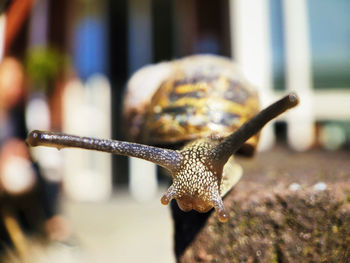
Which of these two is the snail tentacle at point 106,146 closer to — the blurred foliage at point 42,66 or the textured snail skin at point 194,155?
the textured snail skin at point 194,155

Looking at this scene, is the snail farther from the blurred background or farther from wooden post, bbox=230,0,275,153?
wooden post, bbox=230,0,275,153

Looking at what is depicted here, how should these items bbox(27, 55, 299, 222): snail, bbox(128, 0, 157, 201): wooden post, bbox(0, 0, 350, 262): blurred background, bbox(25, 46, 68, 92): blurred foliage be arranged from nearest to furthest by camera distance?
bbox(27, 55, 299, 222): snail, bbox(0, 0, 350, 262): blurred background, bbox(25, 46, 68, 92): blurred foliage, bbox(128, 0, 157, 201): wooden post

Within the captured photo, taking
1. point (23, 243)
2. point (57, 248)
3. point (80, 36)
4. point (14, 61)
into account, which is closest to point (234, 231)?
point (23, 243)

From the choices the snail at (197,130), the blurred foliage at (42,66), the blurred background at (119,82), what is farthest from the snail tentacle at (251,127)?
the blurred foliage at (42,66)

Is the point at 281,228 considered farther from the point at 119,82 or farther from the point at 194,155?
the point at 119,82

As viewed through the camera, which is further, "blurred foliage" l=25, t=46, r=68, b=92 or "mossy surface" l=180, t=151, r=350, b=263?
"blurred foliage" l=25, t=46, r=68, b=92

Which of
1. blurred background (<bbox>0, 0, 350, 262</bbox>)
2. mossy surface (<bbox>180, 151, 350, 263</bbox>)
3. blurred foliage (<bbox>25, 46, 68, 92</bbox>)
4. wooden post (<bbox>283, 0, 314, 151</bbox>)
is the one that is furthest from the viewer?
blurred foliage (<bbox>25, 46, 68, 92</bbox>)

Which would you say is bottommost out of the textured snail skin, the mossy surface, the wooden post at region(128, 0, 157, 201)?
the mossy surface

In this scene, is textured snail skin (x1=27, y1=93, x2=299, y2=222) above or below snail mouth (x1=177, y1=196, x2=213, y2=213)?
above

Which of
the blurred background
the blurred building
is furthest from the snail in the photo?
the blurred building
